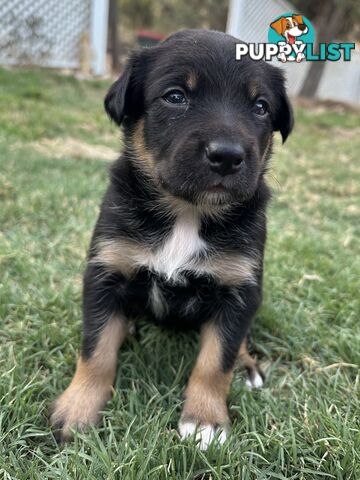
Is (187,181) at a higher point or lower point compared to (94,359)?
higher

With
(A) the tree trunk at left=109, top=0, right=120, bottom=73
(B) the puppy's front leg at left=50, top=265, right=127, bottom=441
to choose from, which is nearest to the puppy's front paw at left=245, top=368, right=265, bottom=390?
(B) the puppy's front leg at left=50, top=265, right=127, bottom=441

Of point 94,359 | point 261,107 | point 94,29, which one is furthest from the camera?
point 94,29

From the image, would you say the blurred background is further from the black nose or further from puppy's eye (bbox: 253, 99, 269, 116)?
the black nose

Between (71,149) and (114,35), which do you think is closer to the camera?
(71,149)

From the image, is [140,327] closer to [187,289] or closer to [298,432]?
[187,289]

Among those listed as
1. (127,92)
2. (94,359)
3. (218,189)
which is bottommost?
(94,359)

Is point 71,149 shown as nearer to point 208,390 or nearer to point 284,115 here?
point 284,115

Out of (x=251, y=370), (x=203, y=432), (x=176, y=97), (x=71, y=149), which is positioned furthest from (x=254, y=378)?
(x=71, y=149)
